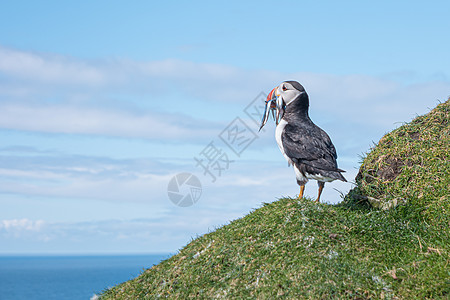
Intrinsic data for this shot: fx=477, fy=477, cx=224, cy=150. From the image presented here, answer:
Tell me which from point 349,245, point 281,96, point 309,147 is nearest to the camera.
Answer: point 349,245

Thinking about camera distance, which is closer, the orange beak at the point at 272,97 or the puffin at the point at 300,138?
the puffin at the point at 300,138

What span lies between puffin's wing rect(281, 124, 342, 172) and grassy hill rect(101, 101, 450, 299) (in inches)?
35.0

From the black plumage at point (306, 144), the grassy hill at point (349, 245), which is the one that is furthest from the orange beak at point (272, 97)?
the grassy hill at point (349, 245)

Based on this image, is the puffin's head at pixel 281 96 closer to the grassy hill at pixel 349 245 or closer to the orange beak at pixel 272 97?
the orange beak at pixel 272 97

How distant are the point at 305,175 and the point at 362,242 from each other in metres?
2.08

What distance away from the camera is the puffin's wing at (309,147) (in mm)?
10203

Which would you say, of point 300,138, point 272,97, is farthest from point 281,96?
point 300,138

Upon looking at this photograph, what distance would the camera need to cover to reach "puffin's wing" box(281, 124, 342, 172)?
1020 centimetres

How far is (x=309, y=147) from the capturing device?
1041cm

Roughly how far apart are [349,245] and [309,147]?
2465 millimetres

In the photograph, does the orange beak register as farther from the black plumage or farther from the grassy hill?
the grassy hill

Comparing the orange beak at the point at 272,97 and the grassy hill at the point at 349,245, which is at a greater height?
the orange beak at the point at 272,97

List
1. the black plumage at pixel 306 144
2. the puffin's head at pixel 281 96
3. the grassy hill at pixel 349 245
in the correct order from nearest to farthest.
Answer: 1. the grassy hill at pixel 349 245
2. the black plumage at pixel 306 144
3. the puffin's head at pixel 281 96

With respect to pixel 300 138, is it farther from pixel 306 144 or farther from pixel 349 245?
pixel 349 245
